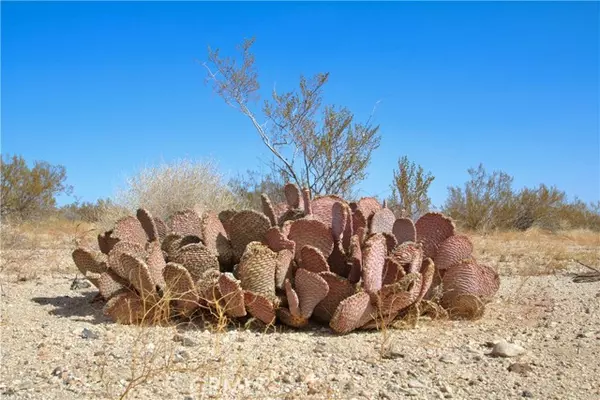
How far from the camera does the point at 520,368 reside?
3479 millimetres

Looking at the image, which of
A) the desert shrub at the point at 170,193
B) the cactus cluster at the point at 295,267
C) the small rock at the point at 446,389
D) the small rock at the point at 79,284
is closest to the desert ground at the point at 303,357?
the small rock at the point at 446,389

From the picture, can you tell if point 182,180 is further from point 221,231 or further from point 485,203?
point 485,203

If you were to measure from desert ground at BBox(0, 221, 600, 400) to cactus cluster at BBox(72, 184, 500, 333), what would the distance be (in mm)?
163

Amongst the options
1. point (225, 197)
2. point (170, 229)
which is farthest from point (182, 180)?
point (170, 229)

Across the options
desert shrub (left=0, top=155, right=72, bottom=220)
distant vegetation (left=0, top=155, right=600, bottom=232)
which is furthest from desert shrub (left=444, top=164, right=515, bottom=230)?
desert shrub (left=0, top=155, right=72, bottom=220)

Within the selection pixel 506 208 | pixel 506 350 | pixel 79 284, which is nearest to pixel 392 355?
pixel 506 350

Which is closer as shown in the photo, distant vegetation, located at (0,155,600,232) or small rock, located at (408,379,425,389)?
small rock, located at (408,379,425,389)

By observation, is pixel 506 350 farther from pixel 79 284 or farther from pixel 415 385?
pixel 79 284

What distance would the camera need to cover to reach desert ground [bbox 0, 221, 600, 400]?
10.4 feet

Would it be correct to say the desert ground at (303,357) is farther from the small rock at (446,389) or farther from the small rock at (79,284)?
the small rock at (79,284)

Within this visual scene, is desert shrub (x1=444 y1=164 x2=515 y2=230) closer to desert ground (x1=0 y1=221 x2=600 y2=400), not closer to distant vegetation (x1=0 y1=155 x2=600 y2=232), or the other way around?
distant vegetation (x1=0 y1=155 x2=600 y2=232)

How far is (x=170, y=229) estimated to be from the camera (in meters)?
5.36

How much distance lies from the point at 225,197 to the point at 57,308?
833cm

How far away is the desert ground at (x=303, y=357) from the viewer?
3.17m
